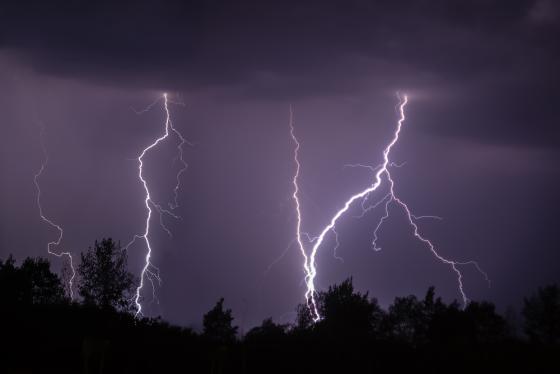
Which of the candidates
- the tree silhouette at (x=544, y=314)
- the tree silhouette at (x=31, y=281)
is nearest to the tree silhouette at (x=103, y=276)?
the tree silhouette at (x=31, y=281)

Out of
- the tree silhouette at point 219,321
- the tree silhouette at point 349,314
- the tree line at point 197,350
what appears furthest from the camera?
the tree silhouette at point 219,321

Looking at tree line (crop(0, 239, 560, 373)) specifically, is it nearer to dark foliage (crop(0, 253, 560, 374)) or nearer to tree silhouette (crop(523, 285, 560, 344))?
dark foliage (crop(0, 253, 560, 374))

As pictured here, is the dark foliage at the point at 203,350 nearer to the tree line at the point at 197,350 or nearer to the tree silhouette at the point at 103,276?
the tree line at the point at 197,350

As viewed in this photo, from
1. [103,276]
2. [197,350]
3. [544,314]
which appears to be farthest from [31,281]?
[544,314]

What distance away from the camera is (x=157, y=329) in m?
19.6

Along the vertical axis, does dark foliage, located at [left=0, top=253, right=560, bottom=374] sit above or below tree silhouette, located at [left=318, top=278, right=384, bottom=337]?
below

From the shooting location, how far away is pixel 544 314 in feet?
131

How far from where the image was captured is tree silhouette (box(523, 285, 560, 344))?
127 feet

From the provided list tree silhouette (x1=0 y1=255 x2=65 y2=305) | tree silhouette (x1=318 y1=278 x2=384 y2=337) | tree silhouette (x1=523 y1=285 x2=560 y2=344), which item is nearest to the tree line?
tree silhouette (x1=318 y1=278 x2=384 y2=337)

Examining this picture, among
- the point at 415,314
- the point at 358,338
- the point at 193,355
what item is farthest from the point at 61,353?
the point at 415,314

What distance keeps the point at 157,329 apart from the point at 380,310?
27.3 metres

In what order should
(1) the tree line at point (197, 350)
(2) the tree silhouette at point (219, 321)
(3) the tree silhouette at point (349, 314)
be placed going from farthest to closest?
(2) the tree silhouette at point (219, 321)
(3) the tree silhouette at point (349, 314)
(1) the tree line at point (197, 350)

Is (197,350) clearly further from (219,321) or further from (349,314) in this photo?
(219,321)

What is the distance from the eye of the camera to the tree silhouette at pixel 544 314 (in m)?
38.6
